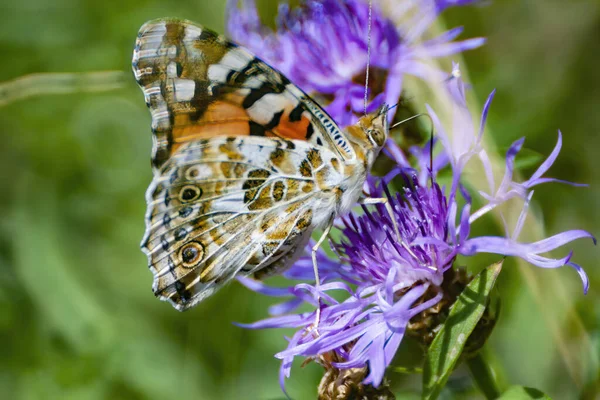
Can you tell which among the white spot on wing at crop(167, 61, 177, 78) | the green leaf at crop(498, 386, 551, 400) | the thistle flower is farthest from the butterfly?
the green leaf at crop(498, 386, 551, 400)

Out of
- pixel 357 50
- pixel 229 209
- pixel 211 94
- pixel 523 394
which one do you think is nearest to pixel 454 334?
pixel 523 394

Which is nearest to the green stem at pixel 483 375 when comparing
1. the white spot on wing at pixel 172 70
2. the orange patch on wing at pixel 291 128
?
the orange patch on wing at pixel 291 128

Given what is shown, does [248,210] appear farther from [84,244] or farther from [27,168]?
[27,168]

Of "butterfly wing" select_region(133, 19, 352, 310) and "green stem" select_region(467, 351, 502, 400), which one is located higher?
"butterfly wing" select_region(133, 19, 352, 310)

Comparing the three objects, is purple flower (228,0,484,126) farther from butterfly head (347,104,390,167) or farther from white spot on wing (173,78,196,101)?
white spot on wing (173,78,196,101)

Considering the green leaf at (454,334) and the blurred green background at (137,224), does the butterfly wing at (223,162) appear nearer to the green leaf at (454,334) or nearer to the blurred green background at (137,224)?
the green leaf at (454,334)

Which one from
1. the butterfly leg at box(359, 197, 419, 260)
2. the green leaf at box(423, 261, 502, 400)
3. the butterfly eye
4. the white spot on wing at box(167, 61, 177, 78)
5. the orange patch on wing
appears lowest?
the green leaf at box(423, 261, 502, 400)
